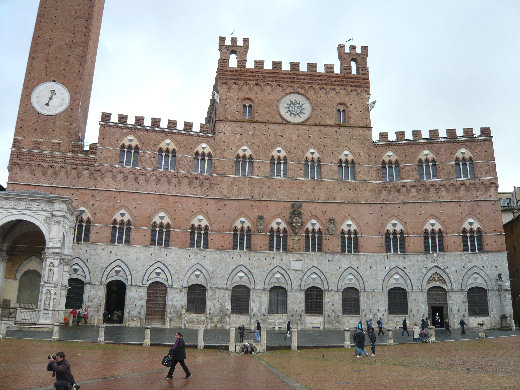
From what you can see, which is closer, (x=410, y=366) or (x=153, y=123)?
(x=410, y=366)

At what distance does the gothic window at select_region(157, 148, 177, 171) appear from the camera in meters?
33.4

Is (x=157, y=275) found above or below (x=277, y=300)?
above

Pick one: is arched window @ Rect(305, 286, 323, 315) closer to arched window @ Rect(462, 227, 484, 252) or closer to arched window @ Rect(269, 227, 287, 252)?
arched window @ Rect(269, 227, 287, 252)

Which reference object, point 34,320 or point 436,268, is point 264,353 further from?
point 436,268

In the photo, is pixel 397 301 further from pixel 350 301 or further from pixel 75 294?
pixel 75 294

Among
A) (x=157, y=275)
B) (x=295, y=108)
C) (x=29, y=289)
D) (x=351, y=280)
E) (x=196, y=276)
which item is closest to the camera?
(x=29, y=289)

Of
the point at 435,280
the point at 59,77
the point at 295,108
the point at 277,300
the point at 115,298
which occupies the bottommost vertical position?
the point at 115,298

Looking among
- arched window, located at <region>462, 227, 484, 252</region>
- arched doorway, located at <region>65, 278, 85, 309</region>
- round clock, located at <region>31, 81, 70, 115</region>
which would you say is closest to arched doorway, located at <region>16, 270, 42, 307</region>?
arched doorway, located at <region>65, 278, 85, 309</region>

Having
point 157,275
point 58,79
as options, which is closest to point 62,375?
point 157,275

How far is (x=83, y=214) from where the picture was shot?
3136 centimetres

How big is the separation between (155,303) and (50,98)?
17.0 metres

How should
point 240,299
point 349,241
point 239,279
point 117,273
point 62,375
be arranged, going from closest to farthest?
point 62,375
point 117,273
point 240,299
point 239,279
point 349,241

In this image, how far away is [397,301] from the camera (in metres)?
32.5

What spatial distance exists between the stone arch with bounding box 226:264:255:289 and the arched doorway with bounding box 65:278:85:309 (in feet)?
32.8
